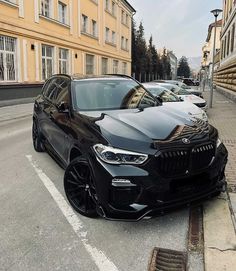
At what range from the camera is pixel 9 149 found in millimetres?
7355

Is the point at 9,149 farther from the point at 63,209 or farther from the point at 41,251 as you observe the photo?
the point at 41,251

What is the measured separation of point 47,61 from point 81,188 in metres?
18.3

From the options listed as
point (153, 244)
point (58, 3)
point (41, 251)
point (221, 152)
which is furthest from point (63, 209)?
point (58, 3)

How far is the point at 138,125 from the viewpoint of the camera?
3.84 metres

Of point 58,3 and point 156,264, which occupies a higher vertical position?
point 58,3

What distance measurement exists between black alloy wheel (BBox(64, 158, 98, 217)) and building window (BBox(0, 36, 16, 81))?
13.9 m

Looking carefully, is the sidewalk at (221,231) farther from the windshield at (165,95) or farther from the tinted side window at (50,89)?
the windshield at (165,95)

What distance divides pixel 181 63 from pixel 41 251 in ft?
403

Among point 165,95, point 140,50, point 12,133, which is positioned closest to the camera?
point 12,133

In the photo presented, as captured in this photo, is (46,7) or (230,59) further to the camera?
(230,59)

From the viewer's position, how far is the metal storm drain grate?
2.96 metres

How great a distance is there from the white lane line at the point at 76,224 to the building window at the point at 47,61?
15.8m

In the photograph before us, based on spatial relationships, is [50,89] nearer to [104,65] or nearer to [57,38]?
[57,38]

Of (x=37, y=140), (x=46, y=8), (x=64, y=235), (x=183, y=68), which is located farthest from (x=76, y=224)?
(x=183, y=68)
